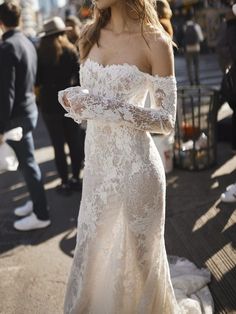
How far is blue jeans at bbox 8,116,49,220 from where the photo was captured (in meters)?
3.64

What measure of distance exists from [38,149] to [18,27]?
10.9ft

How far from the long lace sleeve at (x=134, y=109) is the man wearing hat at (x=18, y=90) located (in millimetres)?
1567

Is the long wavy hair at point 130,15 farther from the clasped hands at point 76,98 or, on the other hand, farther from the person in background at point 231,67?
the person in background at point 231,67

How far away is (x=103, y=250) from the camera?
2205 millimetres

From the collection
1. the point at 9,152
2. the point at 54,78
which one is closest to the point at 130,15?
the point at 9,152

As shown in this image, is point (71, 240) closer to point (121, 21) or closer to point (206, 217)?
point (206, 217)

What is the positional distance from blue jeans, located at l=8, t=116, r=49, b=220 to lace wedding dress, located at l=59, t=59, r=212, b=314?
1.59m

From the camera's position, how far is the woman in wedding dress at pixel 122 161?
1.91 m

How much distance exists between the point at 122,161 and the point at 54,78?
2.43 meters

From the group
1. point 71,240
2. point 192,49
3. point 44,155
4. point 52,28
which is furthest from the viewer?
point 192,49

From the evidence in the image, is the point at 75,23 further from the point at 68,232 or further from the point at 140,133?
the point at 140,133

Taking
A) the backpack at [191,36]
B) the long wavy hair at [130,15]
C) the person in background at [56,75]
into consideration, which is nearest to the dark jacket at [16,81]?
the person in background at [56,75]

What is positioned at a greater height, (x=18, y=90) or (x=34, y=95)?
(x=18, y=90)

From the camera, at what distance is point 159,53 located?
1902 millimetres
